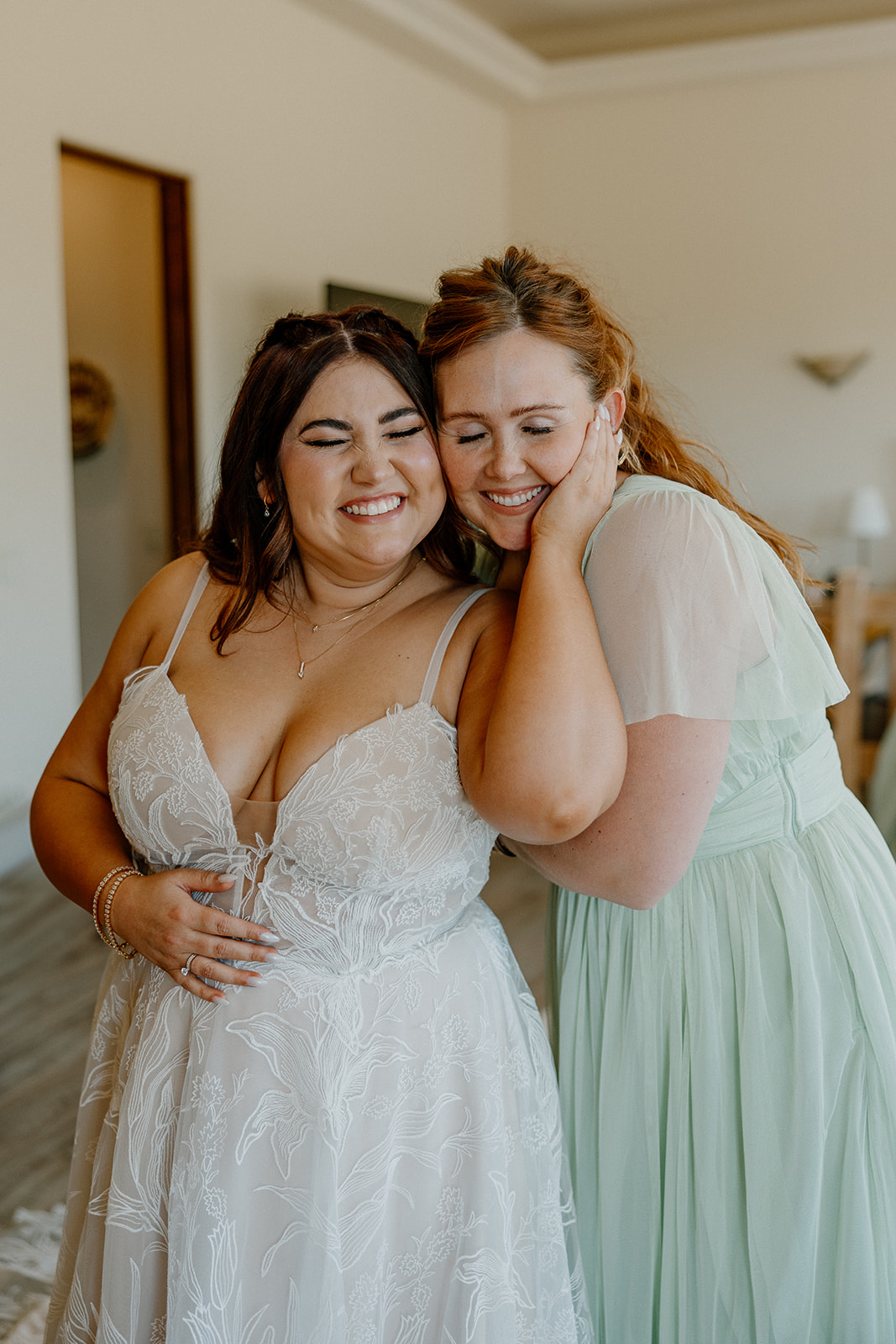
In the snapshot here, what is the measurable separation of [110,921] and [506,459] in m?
0.75

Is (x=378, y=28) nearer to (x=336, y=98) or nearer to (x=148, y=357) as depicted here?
(x=336, y=98)

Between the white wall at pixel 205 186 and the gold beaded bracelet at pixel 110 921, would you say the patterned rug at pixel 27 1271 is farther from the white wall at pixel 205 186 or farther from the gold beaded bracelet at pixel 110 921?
the white wall at pixel 205 186

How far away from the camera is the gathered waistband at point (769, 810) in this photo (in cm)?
142

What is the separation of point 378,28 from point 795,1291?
542cm

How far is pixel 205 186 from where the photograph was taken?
468 centimetres

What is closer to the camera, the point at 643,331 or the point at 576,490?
the point at 576,490

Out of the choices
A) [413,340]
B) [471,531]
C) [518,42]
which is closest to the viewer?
[413,340]

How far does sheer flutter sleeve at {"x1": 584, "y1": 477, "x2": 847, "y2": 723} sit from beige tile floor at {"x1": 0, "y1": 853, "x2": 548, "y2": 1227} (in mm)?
1954

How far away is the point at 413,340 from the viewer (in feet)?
4.85

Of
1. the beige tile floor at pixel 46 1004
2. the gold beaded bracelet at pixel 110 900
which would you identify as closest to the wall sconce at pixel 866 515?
the beige tile floor at pixel 46 1004

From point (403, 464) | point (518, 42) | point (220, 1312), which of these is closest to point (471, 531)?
point (403, 464)

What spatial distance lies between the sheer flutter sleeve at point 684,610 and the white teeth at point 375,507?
0.26m

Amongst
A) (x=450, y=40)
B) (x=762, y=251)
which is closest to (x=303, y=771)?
(x=450, y=40)

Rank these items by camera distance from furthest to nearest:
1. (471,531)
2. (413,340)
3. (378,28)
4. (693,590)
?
(378,28) < (471,531) < (413,340) < (693,590)
